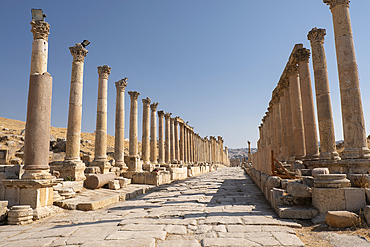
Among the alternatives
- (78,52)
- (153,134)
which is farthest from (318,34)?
(153,134)

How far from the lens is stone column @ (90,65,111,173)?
15.2 meters

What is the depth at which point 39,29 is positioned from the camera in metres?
8.61

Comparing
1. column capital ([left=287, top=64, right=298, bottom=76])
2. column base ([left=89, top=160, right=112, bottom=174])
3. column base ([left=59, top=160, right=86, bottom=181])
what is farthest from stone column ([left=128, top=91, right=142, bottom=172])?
column capital ([left=287, top=64, right=298, bottom=76])

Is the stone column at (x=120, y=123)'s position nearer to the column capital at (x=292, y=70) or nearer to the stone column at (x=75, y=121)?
the stone column at (x=75, y=121)

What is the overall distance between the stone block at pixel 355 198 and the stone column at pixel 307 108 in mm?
6546

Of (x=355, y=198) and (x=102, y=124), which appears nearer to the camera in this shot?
(x=355, y=198)

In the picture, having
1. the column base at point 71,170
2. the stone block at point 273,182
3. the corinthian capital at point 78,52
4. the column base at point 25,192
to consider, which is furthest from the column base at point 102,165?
the stone block at point 273,182

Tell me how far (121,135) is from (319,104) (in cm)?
1258

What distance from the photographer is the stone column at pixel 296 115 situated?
14.2m

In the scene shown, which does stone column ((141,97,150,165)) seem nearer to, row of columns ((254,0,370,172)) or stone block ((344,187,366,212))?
row of columns ((254,0,370,172))

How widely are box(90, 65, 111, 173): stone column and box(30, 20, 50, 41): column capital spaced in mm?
7411

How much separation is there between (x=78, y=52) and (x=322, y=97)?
11.5m

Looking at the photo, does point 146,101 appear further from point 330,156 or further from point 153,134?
point 330,156

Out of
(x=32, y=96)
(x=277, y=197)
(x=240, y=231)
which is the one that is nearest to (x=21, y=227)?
(x=32, y=96)
